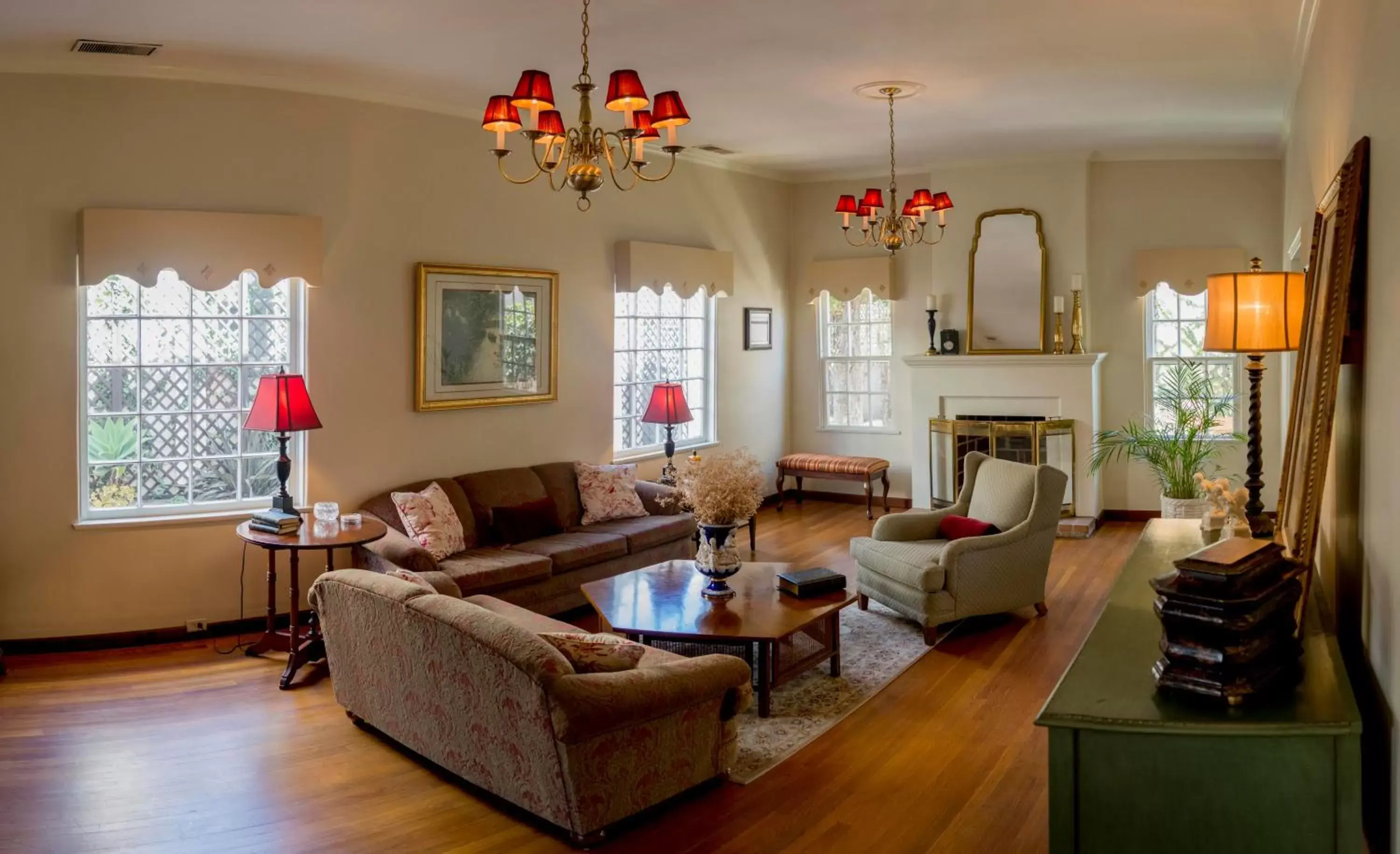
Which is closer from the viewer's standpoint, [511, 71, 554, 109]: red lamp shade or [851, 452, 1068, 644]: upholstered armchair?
[511, 71, 554, 109]: red lamp shade

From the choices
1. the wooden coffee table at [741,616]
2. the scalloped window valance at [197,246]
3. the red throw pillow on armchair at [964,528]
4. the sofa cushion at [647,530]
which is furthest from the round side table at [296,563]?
the red throw pillow on armchair at [964,528]

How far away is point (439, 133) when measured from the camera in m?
6.53

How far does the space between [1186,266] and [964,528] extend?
3.82 m

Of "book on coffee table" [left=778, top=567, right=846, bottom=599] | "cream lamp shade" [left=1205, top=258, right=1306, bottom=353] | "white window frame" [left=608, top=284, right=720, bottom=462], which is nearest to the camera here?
"cream lamp shade" [left=1205, top=258, right=1306, bottom=353]

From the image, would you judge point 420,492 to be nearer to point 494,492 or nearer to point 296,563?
point 494,492

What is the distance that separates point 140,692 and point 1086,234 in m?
7.32

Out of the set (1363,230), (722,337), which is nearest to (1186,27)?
(1363,230)

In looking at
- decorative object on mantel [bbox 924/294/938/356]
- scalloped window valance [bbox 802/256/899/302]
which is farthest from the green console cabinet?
scalloped window valance [bbox 802/256/899/302]

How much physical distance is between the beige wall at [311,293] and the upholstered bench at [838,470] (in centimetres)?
238

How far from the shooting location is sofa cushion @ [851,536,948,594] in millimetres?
5613

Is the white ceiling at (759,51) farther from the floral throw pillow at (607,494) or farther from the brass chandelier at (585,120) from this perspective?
the floral throw pillow at (607,494)

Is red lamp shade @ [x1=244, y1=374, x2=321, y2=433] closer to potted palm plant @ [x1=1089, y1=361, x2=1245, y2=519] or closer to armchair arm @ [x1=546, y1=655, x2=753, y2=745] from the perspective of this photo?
armchair arm @ [x1=546, y1=655, x2=753, y2=745]

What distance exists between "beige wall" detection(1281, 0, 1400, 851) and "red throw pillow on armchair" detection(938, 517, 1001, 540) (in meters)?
2.44

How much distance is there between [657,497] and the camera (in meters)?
7.09
